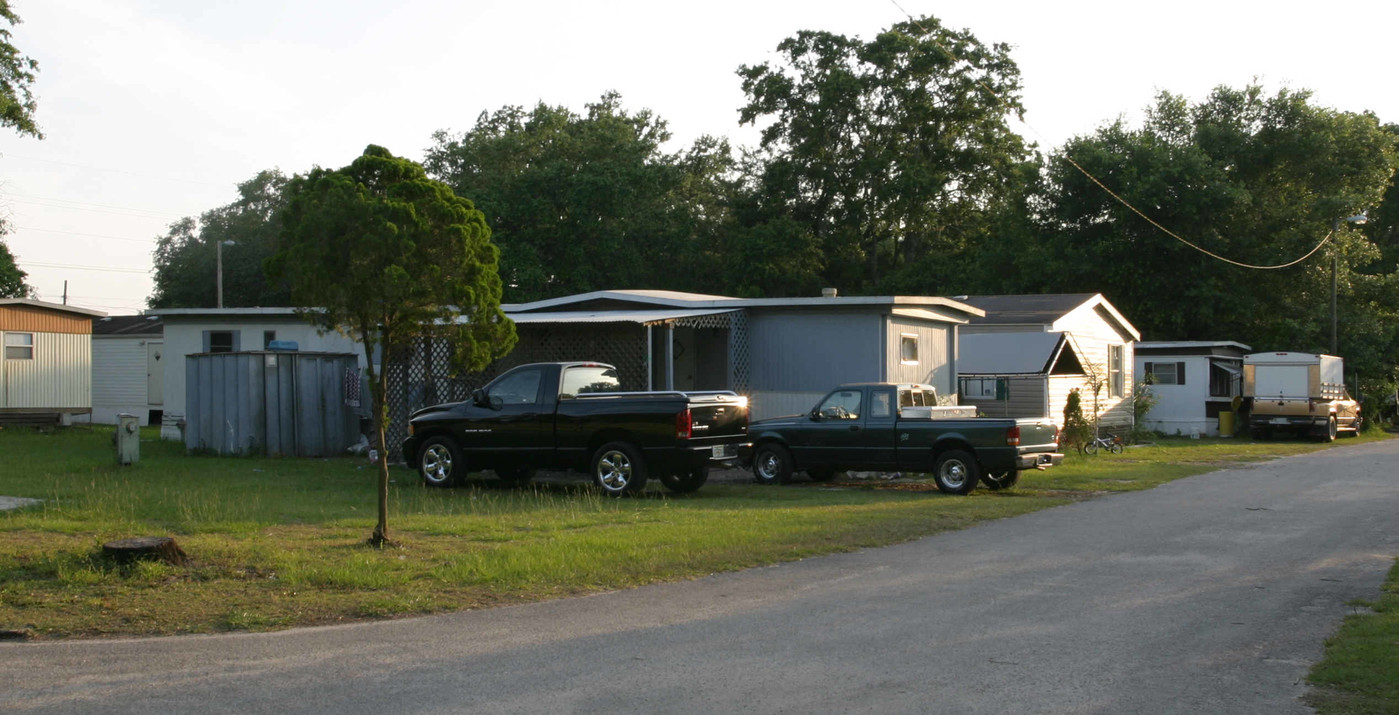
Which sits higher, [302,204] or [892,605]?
[302,204]

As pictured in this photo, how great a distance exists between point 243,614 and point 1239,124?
45395 mm

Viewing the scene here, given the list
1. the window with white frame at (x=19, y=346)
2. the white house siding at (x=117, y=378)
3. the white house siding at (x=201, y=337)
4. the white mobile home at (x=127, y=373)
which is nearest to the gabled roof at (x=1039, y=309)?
the white house siding at (x=201, y=337)

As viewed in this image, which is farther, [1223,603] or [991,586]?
[991,586]

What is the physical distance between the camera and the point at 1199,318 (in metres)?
41.4

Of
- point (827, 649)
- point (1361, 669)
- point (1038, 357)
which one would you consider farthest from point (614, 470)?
point (1038, 357)

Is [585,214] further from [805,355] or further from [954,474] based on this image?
[954,474]

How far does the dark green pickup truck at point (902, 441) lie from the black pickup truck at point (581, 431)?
4.30 ft

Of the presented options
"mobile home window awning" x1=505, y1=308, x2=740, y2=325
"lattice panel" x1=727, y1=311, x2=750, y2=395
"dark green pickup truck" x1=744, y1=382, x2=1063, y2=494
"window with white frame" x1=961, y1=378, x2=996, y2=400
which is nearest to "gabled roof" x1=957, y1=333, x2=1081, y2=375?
"window with white frame" x1=961, y1=378, x2=996, y2=400

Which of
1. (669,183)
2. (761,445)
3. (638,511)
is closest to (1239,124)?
(669,183)

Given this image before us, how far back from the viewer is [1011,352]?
27141mm

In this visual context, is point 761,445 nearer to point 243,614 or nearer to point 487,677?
point 243,614

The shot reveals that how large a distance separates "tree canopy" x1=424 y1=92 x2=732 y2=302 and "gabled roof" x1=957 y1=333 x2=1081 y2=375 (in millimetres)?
18919

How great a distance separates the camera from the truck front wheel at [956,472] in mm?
16906

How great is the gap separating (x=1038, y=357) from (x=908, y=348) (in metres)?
5.81
